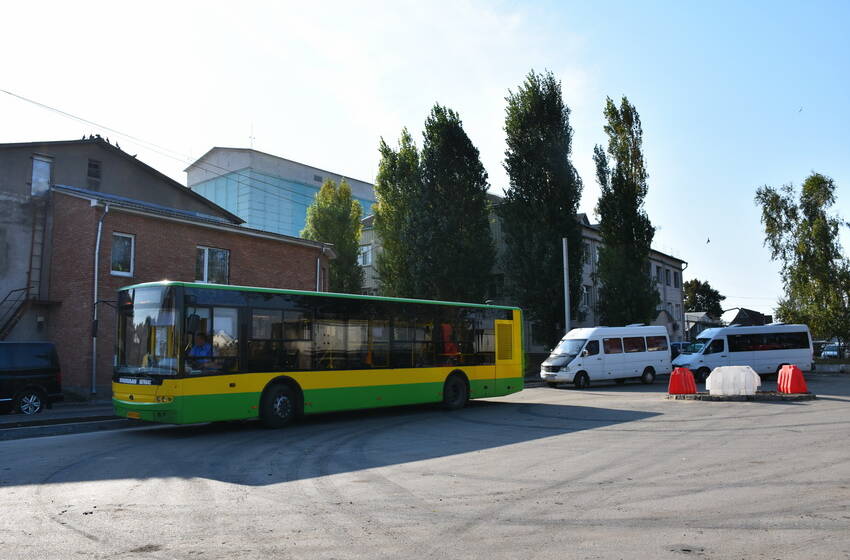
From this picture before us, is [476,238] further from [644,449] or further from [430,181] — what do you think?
[644,449]

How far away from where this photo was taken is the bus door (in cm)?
1883

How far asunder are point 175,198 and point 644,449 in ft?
91.2

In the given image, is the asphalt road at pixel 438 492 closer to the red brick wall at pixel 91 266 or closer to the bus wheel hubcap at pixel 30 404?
the bus wheel hubcap at pixel 30 404

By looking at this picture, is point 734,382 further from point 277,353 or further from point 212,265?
point 212,265

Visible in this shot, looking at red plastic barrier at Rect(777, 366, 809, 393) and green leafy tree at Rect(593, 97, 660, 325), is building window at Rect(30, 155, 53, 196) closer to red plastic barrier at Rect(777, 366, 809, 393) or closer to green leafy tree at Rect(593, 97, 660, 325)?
red plastic barrier at Rect(777, 366, 809, 393)

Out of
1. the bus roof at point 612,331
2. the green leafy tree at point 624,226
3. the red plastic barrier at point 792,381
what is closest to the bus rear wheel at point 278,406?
the red plastic barrier at point 792,381

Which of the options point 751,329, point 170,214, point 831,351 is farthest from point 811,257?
point 170,214

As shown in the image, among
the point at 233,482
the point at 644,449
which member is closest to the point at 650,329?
the point at 644,449

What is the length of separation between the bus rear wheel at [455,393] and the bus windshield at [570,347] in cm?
986

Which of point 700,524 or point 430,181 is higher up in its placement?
point 430,181

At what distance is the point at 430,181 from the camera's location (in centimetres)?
3953

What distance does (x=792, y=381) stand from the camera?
18.8 meters

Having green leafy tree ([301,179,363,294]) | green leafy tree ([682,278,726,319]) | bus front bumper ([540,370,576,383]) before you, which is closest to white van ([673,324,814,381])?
bus front bumper ([540,370,576,383])

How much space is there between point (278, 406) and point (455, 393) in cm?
563
